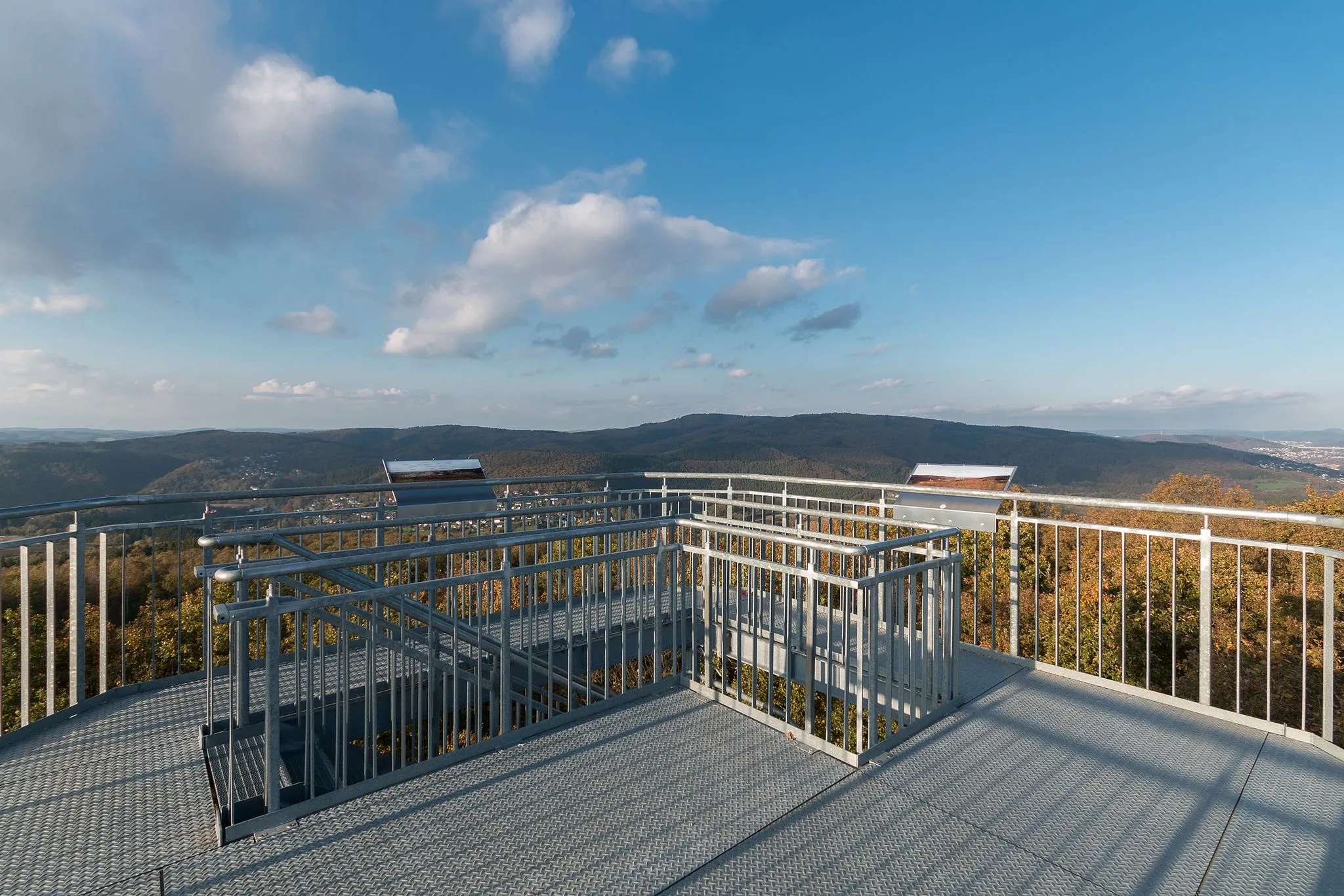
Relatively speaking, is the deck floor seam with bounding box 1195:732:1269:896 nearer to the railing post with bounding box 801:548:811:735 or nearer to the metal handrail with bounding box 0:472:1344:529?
the metal handrail with bounding box 0:472:1344:529

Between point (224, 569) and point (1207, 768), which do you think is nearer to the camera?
point (224, 569)

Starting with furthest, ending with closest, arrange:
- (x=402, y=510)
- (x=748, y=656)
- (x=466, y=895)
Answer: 1. (x=402, y=510)
2. (x=748, y=656)
3. (x=466, y=895)

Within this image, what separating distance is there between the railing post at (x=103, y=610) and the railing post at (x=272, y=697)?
8.42ft

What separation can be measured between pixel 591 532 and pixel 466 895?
2.20m

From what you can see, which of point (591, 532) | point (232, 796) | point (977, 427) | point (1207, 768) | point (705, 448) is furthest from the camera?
point (977, 427)

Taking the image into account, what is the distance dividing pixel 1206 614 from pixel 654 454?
194 feet

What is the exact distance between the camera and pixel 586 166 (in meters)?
16.5

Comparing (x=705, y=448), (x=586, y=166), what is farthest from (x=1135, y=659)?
(x=705, y=448)

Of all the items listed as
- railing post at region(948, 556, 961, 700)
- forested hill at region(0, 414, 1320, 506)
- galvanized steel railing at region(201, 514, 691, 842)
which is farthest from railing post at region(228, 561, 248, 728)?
forested hill at region(0, 414, 1320, 506)

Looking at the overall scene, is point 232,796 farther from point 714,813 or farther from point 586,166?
point 586,166

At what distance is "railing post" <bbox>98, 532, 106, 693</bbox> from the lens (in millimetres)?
4227

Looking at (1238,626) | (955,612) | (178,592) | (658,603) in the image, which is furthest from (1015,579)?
(178,592)

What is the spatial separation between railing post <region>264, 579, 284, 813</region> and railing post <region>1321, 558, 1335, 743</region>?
5265 millimetres

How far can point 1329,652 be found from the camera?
11.5 ft
